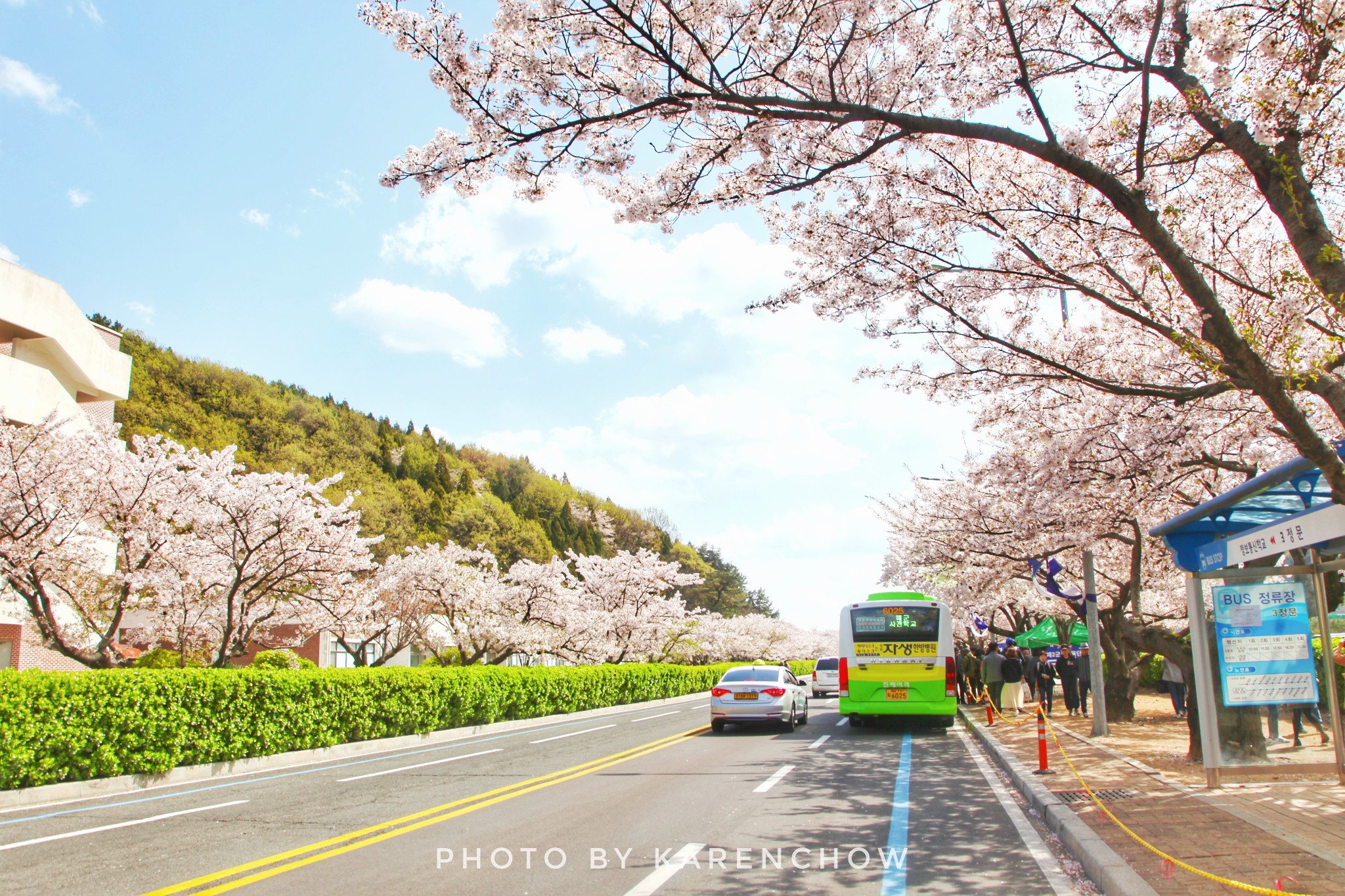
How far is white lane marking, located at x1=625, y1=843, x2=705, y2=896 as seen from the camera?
5.62 m

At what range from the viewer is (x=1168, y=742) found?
14.8 metres

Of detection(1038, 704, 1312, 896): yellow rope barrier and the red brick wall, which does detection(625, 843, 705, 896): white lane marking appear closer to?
detection(1038, 704, 1312, 896): yellow rope barrier

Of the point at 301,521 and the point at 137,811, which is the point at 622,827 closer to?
the point at 137,811

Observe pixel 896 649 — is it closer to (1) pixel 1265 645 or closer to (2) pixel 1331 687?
(1) pixel 1265 645

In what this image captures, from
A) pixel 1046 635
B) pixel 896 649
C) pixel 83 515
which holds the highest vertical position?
pixel 83 515

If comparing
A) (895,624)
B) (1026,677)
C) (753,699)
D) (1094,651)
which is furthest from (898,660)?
(1026,677)

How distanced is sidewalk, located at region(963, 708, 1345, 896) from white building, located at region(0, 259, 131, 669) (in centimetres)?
2444

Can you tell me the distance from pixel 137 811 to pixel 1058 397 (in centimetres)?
1326

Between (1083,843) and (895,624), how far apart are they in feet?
41.0

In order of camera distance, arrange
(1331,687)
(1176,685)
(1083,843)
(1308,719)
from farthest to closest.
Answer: (1176,685), (1308,719), (1331,687), (1083,843)

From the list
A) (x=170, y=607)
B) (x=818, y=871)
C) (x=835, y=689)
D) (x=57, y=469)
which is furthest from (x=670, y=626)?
(x=818, y=871)

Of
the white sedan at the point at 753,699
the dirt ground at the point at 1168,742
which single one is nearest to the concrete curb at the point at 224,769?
the white sedan at the point at 753,699

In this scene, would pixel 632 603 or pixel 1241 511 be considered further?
pixel 632 603

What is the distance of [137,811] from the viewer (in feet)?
31.1
